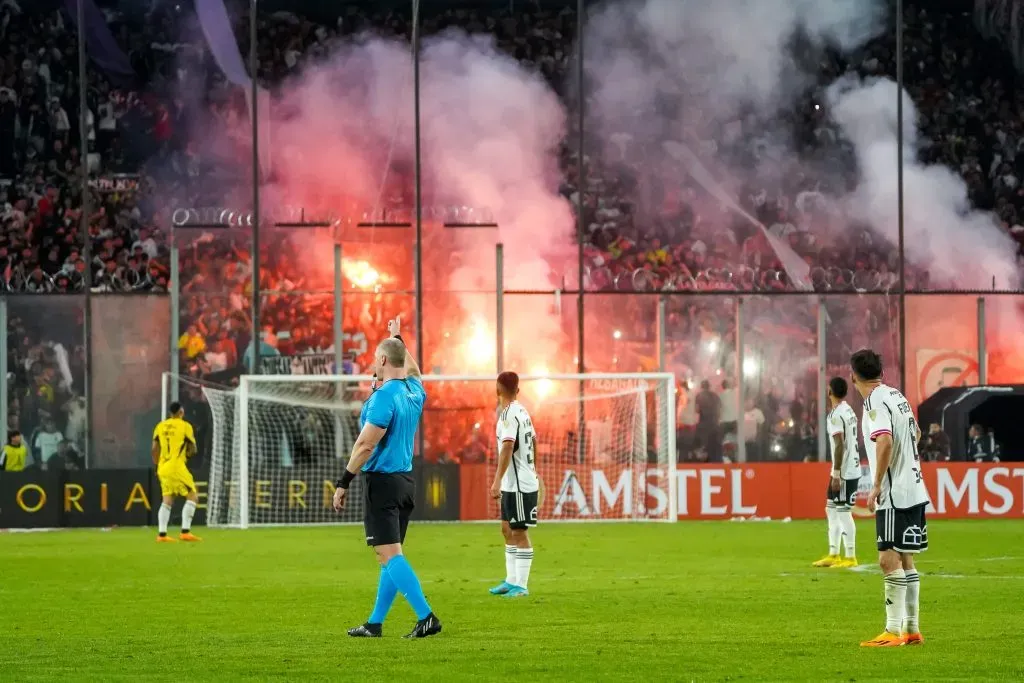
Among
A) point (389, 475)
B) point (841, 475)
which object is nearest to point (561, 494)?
point (841, 475)

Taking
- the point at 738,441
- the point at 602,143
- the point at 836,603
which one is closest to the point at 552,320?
the point at 738,441

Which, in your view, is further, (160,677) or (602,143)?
(602,143)

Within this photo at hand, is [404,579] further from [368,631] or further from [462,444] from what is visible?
[462,444]

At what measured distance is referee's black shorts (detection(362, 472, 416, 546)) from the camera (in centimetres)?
1116

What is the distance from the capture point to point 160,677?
9.66 metres

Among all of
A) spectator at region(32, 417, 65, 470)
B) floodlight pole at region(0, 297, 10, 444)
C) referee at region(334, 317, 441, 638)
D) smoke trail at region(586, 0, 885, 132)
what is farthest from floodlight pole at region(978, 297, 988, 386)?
referee at region(334, 317, 441, 638)

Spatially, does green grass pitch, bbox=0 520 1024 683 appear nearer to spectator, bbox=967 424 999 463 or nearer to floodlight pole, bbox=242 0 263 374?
spectator, bbox=967 424 999 463

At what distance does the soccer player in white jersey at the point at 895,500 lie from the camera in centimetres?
1094

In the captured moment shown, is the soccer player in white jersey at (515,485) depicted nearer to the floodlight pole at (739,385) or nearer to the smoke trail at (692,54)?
the floodlight pole at (739,385)

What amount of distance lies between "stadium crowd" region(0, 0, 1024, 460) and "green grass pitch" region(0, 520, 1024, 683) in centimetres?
840

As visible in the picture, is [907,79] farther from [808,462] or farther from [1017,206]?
[808,462]

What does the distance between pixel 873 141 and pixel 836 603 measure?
25445 millimetres

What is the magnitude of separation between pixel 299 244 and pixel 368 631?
21378 mm

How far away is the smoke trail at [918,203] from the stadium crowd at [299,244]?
0.50 metres
